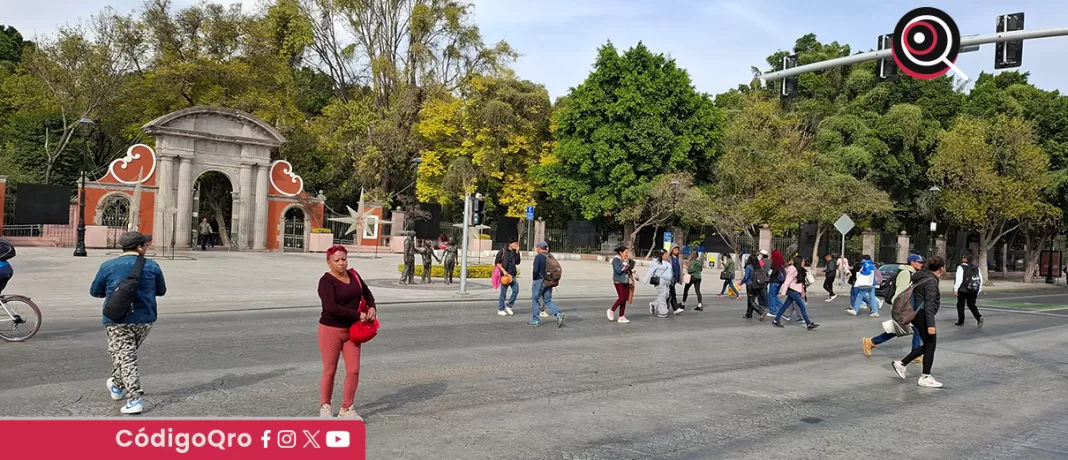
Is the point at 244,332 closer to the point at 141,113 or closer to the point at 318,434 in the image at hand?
the point at 318,434

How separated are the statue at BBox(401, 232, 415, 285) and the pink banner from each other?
2077 cm

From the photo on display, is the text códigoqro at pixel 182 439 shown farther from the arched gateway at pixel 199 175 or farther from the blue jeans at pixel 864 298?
the arched gateway at pixel 199 175

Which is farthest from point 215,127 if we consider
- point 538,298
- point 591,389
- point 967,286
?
point 591,389

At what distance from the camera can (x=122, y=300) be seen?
684 cm

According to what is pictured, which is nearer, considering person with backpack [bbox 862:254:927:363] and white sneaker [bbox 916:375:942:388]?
white sneaker [bbox 916:375:942:388]

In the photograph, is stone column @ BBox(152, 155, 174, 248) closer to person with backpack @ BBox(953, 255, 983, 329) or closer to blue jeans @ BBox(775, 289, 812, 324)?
blue jeans @ BBox(775, 289, 812, 324)

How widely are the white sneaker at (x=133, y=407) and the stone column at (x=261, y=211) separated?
3566cm

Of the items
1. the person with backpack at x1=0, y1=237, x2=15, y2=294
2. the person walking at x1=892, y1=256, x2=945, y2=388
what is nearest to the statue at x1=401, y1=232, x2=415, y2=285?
the person with backpack at x1=0, y1=237, x2=15, y2=294

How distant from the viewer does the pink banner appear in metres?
2.26

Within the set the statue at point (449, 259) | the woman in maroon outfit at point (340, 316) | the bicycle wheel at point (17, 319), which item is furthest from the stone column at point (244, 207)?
the woman in maroon outfit at point (340, 316)

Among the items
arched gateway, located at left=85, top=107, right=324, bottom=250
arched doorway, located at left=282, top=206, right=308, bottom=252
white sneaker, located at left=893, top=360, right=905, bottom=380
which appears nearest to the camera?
white sneaker, located at left=893, top=360, right=905, bottom=380

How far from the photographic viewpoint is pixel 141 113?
47125mm

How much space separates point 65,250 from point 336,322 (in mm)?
32871

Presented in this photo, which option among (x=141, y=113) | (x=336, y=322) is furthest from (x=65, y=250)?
(x=336, y=322)
